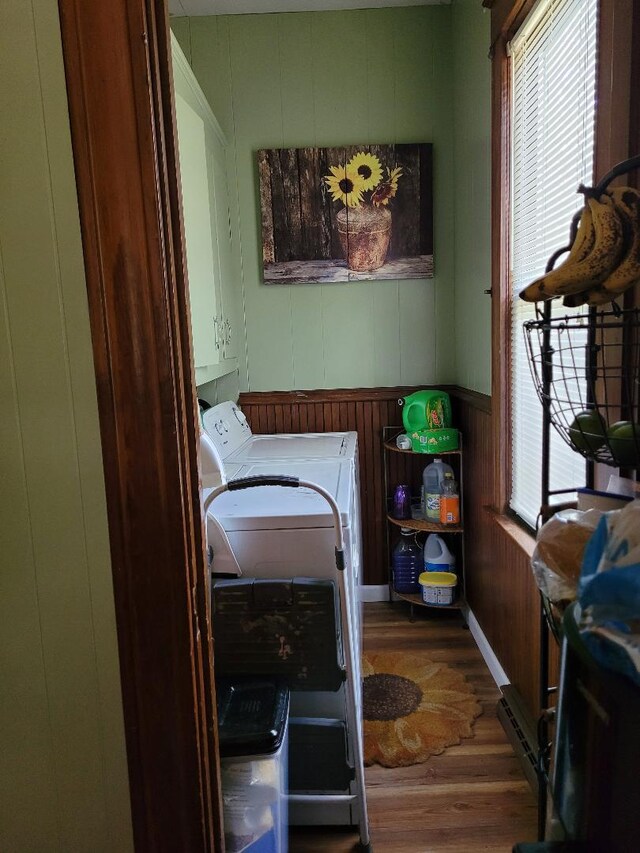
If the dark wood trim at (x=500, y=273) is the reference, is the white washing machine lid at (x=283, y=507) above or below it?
below

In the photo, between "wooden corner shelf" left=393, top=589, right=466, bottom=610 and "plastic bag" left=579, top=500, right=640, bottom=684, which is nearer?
"plastic bag" left=579, top=500, right=640, bottom=684

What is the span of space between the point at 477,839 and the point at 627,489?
1.21m

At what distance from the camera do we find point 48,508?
994 mm

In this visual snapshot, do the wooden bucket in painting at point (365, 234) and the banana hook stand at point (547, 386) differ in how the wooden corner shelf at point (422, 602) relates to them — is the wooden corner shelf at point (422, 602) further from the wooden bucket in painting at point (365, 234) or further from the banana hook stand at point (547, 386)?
the wooden bucket in painting at point (365, 234)

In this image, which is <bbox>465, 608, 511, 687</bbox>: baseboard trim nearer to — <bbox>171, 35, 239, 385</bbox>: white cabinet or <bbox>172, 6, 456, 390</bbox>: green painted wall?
<bbox>172, 6, 456, 390</bbox>: green painted wall

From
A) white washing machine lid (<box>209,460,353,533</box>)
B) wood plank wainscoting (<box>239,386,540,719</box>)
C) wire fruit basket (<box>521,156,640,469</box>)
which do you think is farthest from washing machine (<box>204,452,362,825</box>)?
wire fruit basket (<box>521,156,640,469</box>)

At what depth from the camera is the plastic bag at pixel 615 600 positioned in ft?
1.90

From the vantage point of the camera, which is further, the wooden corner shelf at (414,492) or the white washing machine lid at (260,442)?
the wooden corner shelf at (414,492)

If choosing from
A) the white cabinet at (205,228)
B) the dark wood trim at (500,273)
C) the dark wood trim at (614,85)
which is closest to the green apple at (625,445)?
the dark wood trim at (614,85)

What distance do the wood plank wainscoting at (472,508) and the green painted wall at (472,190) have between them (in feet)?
0.69

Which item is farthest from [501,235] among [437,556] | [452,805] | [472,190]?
[452,805]

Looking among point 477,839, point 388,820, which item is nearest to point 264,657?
point 388,820

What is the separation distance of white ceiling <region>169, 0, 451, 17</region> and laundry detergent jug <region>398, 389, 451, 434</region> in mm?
1901

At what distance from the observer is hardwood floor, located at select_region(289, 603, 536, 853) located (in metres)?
1.61
